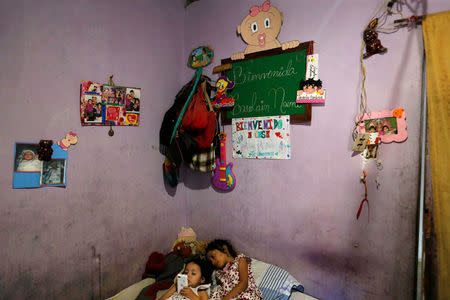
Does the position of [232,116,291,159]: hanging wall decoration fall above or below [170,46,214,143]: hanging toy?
below

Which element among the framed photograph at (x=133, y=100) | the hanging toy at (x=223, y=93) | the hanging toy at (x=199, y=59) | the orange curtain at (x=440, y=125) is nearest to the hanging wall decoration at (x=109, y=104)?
the framed photograph at (x=133, y=100)

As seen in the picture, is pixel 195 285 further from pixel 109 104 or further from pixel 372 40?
pixel 372 40

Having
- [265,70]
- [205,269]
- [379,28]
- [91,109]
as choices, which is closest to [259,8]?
[265,70]

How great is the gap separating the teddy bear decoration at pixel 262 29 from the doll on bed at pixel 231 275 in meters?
1.57

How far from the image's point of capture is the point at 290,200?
6.31 ft

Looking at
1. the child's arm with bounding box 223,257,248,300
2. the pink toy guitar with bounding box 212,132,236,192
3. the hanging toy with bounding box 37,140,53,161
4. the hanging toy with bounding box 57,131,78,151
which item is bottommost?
the child's arm with bounding box 223,257,248,300

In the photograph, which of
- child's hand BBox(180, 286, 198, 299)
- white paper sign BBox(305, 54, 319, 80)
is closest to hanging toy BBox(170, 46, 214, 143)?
white paper sign BBox(305, 54, 319, 80)

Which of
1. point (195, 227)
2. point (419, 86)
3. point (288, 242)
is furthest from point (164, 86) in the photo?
point (419, 86)

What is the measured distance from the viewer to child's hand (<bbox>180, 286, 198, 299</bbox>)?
168cm

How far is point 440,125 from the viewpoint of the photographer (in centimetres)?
134

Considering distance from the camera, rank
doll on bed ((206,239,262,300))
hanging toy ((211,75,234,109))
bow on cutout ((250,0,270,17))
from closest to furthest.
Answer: doll on bed ((206,239,262,300))
bow on cutout ((250,0,270,17))
hanging toy ((211,75,234,109))

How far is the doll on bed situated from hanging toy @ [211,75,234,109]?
115cm

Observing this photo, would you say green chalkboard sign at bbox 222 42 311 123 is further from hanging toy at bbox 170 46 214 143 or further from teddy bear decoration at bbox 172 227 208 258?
teddy bear decoration at bbox 172 227 208 258

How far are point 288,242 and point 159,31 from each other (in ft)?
6.81
